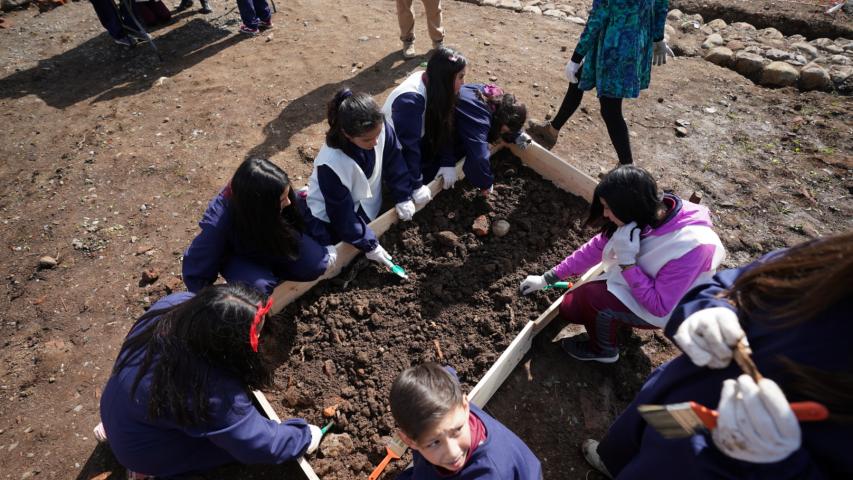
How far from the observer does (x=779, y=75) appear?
5.20 metres

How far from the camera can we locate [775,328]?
123 centimetres

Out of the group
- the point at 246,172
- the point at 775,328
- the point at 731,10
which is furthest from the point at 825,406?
the point at 731,10

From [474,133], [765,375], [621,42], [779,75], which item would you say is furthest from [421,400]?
[779,75]

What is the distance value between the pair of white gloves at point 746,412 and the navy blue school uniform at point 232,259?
7.45ft

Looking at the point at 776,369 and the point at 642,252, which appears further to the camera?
the point at 642,252

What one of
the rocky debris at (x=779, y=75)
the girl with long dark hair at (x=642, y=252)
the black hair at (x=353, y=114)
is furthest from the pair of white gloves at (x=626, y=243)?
the rocky debris at (x=779, y=75)

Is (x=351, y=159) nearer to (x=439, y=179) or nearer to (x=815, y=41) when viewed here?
(x=439, y=179)

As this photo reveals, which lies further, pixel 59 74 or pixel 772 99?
pixel 59 74

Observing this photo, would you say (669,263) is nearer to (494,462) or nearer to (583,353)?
(583,353)

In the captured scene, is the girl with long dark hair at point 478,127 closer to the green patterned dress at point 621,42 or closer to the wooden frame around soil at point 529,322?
the wooden frame around soil at point 529,322

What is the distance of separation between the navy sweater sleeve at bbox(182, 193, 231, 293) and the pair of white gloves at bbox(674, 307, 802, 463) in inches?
98.7

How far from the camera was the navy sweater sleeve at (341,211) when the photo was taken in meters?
Answer: 3.01

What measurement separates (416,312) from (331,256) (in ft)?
2.34

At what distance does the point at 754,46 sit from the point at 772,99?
1.24m
